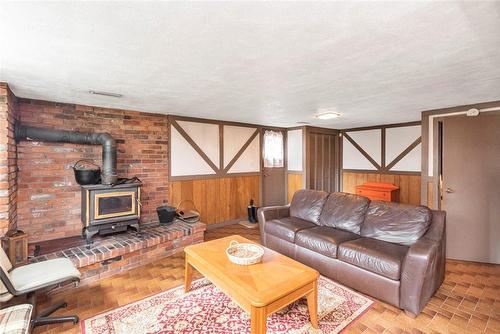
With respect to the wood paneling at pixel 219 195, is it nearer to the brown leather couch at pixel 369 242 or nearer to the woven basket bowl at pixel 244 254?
the brown leather couch at pixel 369 242

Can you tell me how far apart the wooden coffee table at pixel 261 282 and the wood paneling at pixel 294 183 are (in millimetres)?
3717

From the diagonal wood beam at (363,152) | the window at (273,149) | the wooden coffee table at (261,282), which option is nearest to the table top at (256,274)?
the wooden coffee table at (261,282)

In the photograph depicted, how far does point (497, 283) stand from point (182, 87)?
4.06m

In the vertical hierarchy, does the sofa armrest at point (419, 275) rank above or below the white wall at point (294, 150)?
below

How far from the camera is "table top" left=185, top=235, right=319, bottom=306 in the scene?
1.70m

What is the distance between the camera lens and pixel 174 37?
5.08 ft

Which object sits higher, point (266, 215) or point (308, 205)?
point (308, 205)

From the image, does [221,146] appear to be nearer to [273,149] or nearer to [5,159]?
[273,149]

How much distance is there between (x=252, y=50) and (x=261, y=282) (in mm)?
1703

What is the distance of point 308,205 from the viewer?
366 centimetres

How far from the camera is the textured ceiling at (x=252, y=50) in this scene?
1.28 m

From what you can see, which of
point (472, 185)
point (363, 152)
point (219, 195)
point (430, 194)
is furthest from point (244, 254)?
point (363, 152)

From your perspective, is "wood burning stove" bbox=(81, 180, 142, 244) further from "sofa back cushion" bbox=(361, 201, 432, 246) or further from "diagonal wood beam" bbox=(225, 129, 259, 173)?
"sofa back cushion" bbox=(361, 201, 432, 246)

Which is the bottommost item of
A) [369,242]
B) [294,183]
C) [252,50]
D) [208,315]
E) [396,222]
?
[208,315]
